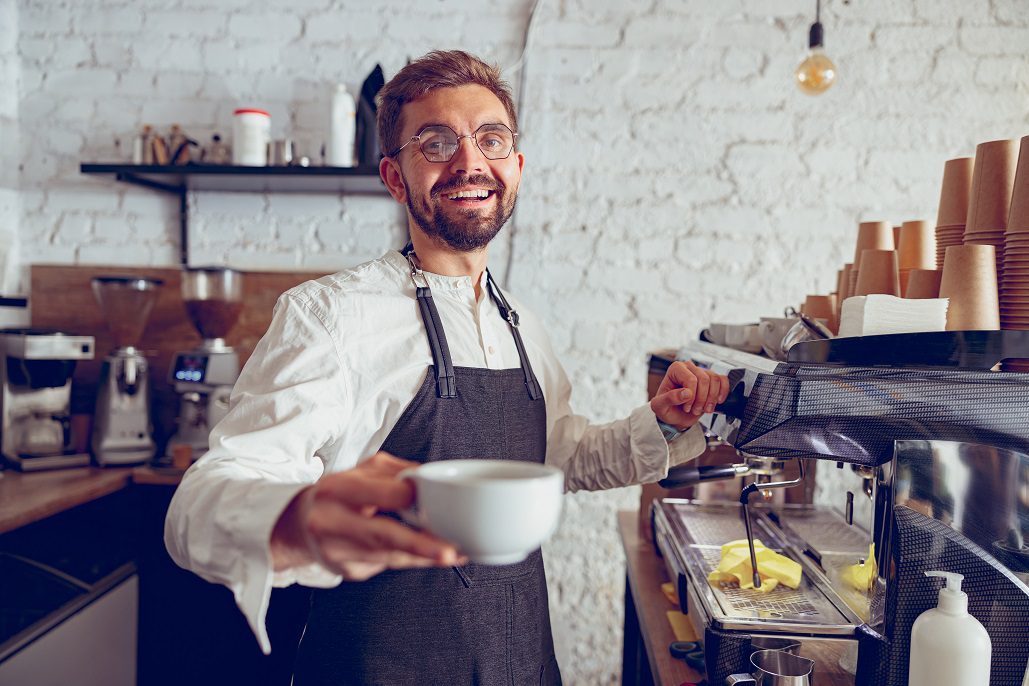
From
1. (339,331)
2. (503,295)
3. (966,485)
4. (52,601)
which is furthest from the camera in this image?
(52,601)

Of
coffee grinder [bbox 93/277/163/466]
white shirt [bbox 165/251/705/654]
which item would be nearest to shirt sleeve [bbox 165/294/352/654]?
white shirt [bbox 165/251/705/654]

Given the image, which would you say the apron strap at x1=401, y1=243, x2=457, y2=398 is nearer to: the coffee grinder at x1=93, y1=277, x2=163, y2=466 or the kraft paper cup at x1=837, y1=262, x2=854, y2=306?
the kraft paper cup at x1=837, y1=262, x2=854, y2=306

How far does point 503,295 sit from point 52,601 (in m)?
1.74

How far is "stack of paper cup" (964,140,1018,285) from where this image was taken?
1084mm

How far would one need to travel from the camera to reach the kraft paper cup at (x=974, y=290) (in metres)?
1.04

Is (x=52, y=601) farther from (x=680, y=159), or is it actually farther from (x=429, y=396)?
(x=680, y=159)

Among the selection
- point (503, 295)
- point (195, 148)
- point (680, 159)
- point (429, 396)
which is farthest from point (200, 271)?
point (680, 159)

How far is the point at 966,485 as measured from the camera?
0.96m

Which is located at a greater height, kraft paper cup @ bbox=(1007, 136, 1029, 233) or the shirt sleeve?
kraft paper cup @ bbox=(1007, 136, 1029, 233)

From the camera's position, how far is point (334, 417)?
124 cm

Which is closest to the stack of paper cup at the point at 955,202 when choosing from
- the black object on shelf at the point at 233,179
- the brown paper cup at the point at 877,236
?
the brown paper cup at the point at 877,236

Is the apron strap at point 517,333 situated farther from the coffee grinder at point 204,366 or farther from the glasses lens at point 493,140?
the coffee grinder at point 204,366

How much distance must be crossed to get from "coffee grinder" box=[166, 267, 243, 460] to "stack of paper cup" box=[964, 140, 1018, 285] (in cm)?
210

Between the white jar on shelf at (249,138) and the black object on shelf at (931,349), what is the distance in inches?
80.4
